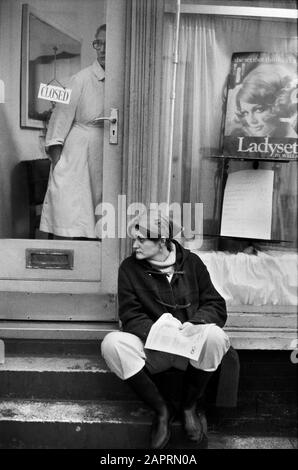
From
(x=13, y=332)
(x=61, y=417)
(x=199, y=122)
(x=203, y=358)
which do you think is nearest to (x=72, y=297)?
(x=13, y=332)

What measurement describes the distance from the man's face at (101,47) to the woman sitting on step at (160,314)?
1185 mm

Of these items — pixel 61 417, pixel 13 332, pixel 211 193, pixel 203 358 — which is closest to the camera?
pixel 203 358

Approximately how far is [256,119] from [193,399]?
1.88m

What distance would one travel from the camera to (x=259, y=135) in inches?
156

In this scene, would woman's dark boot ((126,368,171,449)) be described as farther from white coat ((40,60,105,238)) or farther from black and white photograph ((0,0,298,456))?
white coat ((40,60,105,238))

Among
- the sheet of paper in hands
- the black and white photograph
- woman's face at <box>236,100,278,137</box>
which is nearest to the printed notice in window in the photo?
the black and white photograph

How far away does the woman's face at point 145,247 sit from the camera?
344 centimetres

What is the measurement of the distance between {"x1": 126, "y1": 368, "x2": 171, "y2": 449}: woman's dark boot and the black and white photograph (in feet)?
1.11

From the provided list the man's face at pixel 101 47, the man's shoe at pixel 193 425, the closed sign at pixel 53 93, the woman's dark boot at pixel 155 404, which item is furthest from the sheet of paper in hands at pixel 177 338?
the man's face at pixel 101 47

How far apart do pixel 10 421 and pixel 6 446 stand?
0.55 feet

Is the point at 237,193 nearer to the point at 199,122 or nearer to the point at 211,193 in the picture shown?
the point at 211,193

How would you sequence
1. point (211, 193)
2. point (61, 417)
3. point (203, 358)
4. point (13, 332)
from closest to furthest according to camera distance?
point (203, 358)
point (61, 417)
point (13, 332)
point (211, 193)

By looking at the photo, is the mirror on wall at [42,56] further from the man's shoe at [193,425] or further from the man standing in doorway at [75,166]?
the man's shoe at [193,425]

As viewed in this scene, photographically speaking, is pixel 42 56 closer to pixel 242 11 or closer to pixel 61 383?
pixel 242 11
